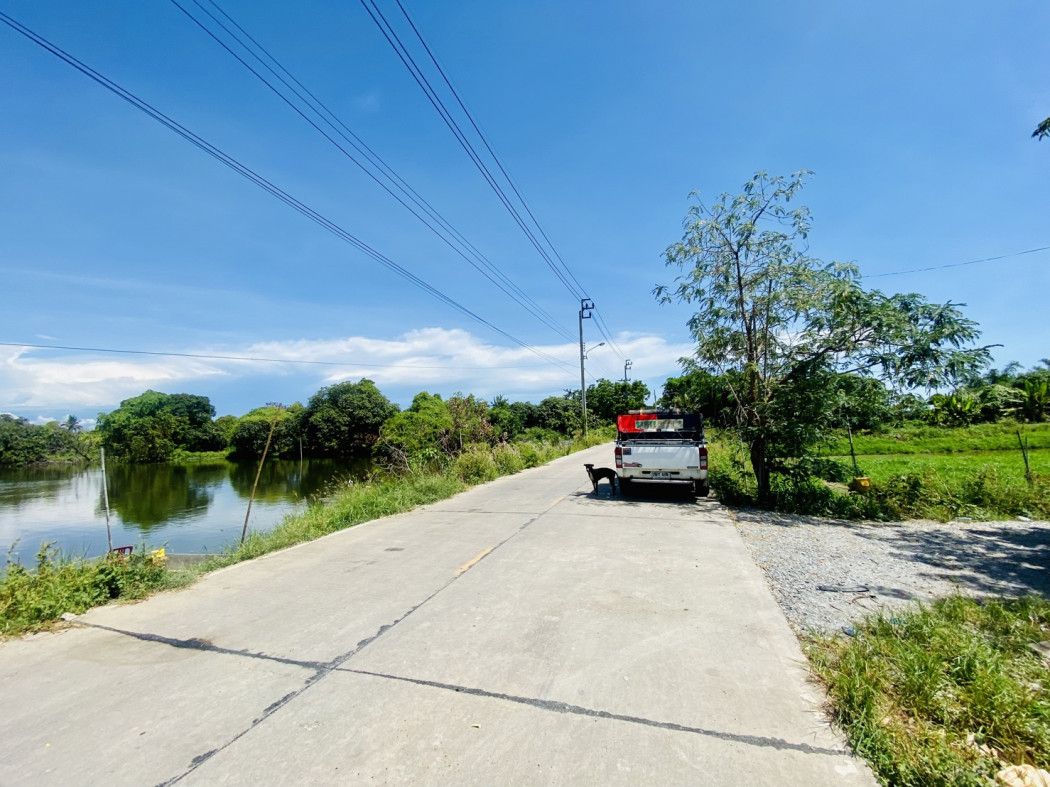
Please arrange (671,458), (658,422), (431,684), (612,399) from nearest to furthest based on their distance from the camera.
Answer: (431,684), (671,458), (658,422), (612,399)

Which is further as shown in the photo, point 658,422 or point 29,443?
point 29,443

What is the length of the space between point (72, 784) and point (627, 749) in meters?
2.70

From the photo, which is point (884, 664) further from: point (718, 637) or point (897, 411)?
point (897, 411)

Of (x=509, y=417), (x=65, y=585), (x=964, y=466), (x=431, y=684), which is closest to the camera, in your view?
(x=431, y=684)

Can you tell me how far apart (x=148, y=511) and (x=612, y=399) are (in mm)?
42175

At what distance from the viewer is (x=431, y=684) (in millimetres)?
2922

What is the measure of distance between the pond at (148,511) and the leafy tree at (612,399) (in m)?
30.5

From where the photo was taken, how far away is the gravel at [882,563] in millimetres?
4277

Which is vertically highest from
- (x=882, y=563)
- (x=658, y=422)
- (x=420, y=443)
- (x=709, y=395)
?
(x=709, y=395)

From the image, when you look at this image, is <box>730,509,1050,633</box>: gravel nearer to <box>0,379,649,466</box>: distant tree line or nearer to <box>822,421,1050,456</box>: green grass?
<box>822,421,1050,456</box>: green grass

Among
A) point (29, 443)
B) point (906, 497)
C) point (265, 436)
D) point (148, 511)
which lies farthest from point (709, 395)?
point (29, 443)

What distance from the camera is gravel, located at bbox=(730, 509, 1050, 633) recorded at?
428cm

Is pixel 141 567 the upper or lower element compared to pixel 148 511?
upper

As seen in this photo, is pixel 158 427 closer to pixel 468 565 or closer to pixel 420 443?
pixel 420 443
